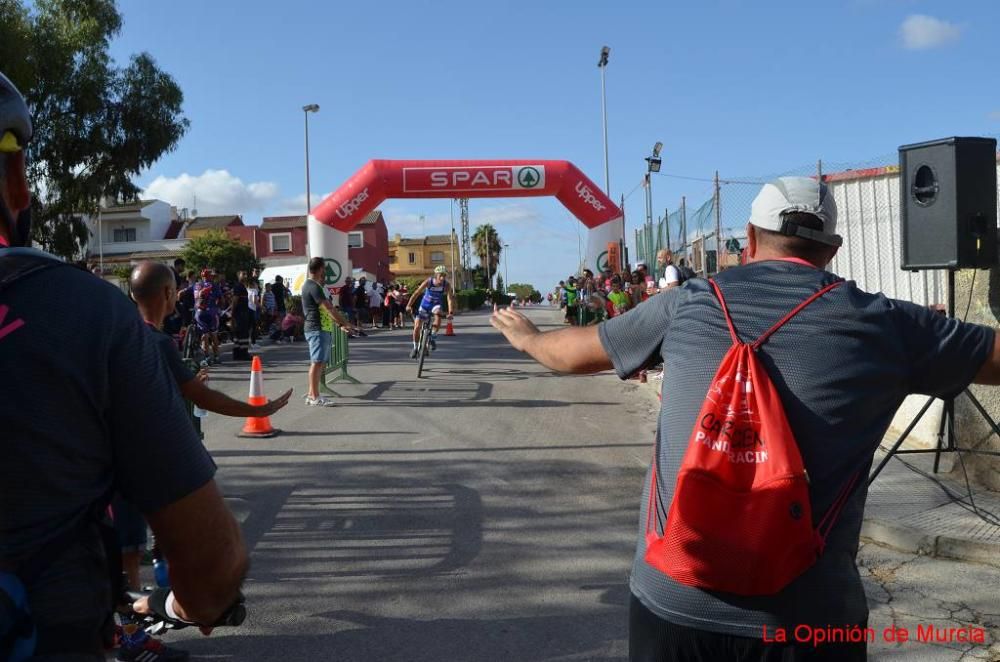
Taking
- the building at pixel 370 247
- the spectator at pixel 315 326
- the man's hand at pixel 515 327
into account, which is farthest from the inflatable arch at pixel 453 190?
the building at pixel 370 247

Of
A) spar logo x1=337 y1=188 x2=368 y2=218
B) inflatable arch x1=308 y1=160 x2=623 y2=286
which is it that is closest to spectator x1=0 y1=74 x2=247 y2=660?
inflatable arch x1=308 y1=160 x2=623 y2=286

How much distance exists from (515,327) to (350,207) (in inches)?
614

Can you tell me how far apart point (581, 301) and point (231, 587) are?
19900mm

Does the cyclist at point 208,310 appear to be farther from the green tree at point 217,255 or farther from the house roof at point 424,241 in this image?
the house roof at point 424,241

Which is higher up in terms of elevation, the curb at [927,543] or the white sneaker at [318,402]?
the white sneaker at [318,402]

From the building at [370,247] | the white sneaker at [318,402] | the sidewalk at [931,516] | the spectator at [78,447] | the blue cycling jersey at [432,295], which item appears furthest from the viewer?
the building at [370,247]

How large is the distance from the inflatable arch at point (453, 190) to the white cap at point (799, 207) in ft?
52.2

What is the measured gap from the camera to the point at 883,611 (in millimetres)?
4195

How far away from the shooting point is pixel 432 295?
14891 mm

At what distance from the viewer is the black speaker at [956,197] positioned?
5.72 m

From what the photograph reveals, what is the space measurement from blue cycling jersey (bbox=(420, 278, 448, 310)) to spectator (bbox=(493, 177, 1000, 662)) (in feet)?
41.2

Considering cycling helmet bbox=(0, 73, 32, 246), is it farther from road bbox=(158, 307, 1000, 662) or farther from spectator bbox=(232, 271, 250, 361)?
spectator bbox=(232, 271, 250, 361)

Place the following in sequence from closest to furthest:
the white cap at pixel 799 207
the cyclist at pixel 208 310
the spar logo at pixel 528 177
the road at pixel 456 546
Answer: the white cap at pixel 799 207
the road at pixel 456 546
the cyclist at pixel 208 310
the spar logo at pixel 528 177

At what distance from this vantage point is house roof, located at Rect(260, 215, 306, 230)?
68.9m
